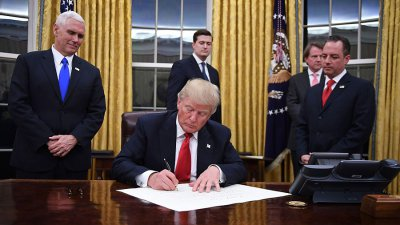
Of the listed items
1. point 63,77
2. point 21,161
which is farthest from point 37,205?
point 63,77

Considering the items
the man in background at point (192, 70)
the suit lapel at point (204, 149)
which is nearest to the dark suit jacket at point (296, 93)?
the man in background at point (192, 70)

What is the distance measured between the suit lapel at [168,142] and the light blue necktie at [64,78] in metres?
0.94

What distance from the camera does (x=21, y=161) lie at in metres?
2.78

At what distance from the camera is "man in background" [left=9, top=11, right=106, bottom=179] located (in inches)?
109

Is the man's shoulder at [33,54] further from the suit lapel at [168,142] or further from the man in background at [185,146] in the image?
the suit lapel at [168,142]

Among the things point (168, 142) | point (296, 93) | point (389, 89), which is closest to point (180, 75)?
point (296, 93)

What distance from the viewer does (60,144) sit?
8.99ft

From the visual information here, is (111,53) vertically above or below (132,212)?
above

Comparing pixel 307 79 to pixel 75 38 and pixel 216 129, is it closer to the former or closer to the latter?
pixel 216 129

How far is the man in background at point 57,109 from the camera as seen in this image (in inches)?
109

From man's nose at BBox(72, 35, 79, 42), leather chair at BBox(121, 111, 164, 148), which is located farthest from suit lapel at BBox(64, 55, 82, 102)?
leather chair at BBox(121, 111, 164, 148)

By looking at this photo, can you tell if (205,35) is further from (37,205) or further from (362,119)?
(37,205)

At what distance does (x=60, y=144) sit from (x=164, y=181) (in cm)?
110

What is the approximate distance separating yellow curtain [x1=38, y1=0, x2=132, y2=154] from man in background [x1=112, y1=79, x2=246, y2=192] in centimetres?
297
